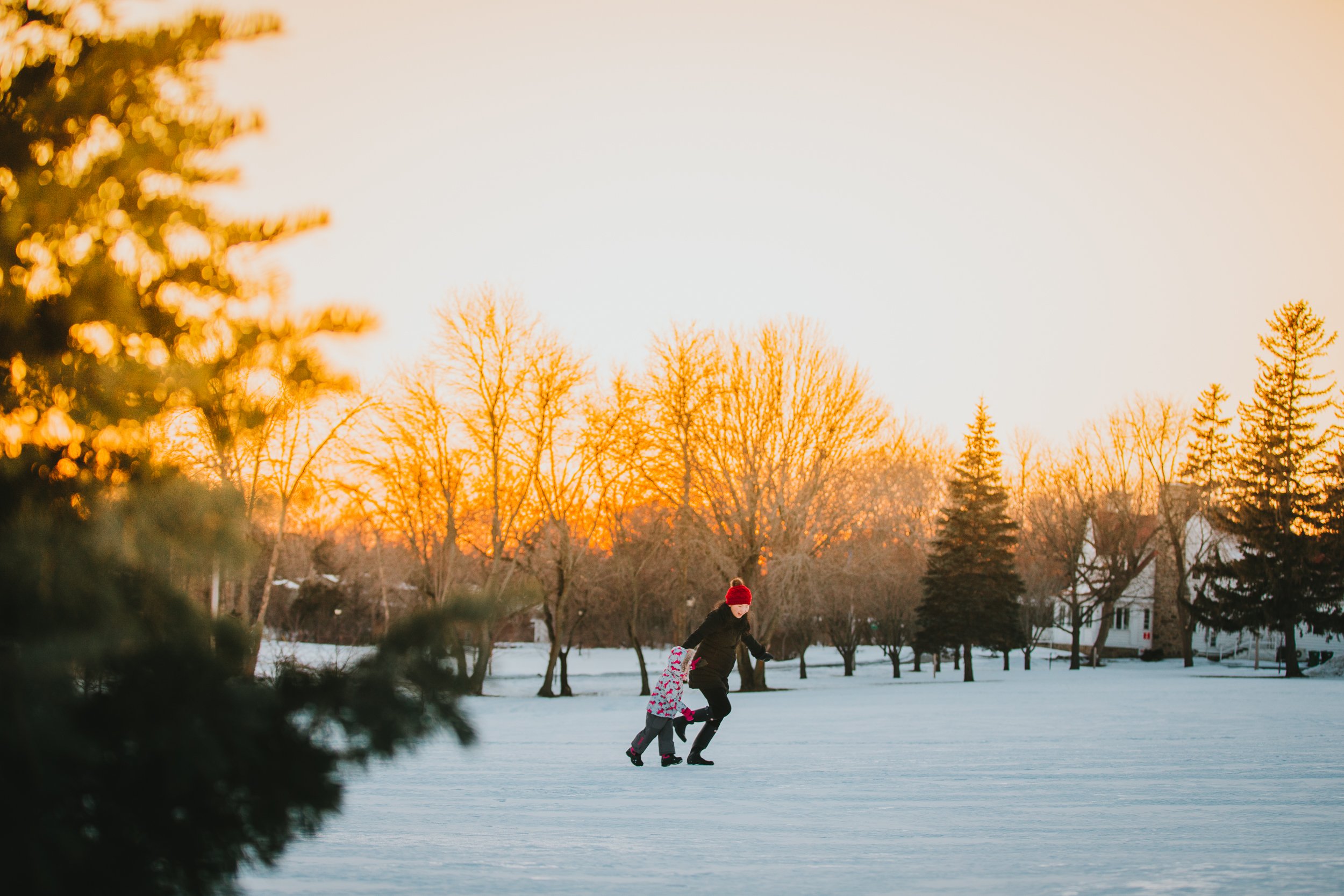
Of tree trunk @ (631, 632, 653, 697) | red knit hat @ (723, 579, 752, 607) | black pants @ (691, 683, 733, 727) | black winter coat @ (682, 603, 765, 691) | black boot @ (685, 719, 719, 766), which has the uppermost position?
red knit hat @ (723, 579, 752, 607)

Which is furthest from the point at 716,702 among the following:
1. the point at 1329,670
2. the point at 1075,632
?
the point at 1075,632

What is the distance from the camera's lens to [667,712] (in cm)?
1038

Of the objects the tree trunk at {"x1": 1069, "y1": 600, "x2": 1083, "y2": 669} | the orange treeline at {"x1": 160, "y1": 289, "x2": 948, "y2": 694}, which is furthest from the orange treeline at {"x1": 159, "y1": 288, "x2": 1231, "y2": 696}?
the tree trunk at {"x1": 1069, "y1": 600, "x2": 1083, "y2": 669}

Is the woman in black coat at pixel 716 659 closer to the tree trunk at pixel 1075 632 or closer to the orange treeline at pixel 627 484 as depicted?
the orange treeline at pixel 627 484

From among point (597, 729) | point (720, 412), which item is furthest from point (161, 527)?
point (720, 412)

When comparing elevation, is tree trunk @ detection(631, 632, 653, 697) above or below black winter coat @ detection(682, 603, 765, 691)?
below

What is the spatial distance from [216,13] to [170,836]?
2.27m

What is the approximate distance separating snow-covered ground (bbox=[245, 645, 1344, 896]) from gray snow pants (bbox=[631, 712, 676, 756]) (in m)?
0.24

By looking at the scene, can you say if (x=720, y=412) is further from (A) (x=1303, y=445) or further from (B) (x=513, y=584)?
(B) (x=513, y=584)

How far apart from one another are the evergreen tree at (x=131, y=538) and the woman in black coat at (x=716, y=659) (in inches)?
308

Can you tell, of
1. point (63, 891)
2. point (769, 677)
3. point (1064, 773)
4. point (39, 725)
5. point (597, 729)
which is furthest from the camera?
point (769, 677)

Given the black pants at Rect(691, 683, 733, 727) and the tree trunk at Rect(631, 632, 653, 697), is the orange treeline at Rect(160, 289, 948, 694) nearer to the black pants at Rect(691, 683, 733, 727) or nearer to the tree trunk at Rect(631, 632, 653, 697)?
the tree trunk at Rect(631, 632, 653, 697)

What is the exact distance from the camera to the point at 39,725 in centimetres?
202

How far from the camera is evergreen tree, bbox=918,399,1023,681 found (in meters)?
37.0
